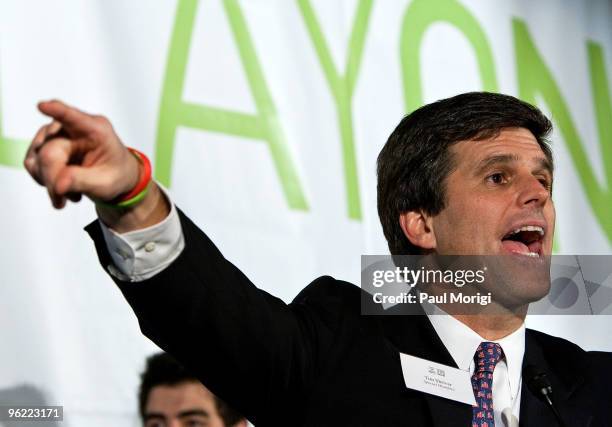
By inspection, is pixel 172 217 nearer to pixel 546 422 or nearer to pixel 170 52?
pixel 546 422

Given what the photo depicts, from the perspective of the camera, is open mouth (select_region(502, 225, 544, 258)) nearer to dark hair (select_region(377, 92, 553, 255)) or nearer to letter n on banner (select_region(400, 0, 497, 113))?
dark hair (select_region(377, 92, 553, 255))

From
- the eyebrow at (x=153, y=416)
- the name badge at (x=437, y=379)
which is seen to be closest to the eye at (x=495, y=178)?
the name badge at (x=437, y=379)

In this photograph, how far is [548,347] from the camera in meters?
2.11

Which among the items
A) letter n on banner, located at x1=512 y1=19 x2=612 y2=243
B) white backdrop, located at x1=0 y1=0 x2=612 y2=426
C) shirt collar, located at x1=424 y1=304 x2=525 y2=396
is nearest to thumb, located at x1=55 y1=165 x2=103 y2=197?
shirt collar, located at x1=424 y1=304 x2=525 y2=396

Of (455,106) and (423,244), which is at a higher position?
(455,106)

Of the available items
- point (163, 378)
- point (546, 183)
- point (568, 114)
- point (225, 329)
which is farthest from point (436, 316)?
point (568, 114)

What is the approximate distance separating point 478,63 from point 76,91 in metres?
1.51

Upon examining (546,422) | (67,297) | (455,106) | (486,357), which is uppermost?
(455,106)

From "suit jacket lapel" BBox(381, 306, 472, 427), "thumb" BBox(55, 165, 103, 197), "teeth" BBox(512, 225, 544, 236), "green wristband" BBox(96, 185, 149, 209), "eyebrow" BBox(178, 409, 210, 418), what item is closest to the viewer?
"thumb" BBox(55, 165, 103, 197)

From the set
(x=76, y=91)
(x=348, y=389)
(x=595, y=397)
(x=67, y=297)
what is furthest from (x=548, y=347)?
(x=76, y=91)

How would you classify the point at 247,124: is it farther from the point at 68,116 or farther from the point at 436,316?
the point at 68,116

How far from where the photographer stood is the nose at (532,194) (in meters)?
2.11

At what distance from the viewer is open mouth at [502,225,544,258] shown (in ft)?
6.87

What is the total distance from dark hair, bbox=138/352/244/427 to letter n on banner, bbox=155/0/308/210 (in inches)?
17.2
